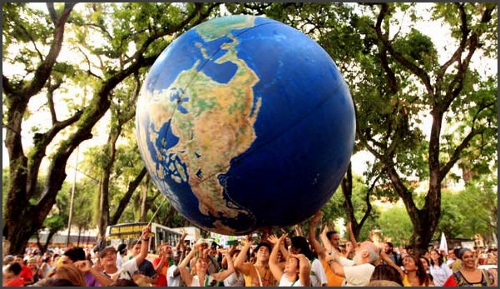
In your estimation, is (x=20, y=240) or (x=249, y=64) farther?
(x=20, y=240)

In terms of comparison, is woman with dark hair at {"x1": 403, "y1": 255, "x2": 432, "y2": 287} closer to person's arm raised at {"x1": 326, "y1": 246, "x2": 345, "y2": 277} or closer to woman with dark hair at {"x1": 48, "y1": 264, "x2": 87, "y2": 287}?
person's arm raised at {"x1": 326, "y1": 246, "x2": 345, "y2": 277}

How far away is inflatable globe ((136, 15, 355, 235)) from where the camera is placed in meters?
3.64

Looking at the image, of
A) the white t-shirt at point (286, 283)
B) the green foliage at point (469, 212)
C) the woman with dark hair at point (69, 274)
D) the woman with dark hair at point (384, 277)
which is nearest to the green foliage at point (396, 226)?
the green foliage at point (469, 212)

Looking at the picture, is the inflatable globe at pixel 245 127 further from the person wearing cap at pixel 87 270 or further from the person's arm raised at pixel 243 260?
the person wearing cap at pixel 87 270

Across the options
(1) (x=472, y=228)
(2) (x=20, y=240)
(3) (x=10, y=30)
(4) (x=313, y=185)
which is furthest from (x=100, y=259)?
(1) (x=472, y=228)

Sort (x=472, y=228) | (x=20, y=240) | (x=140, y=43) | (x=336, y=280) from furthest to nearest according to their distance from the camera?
(x=472, y=228), (x=140, y=43), (x=20, y=240), (x=336, y=280)

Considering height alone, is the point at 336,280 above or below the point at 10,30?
below

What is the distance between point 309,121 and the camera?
12.1ft

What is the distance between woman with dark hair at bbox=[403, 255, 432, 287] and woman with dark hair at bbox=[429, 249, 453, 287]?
2496 mm

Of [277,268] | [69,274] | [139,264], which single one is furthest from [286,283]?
[139,264]

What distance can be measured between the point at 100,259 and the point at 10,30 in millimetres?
8564

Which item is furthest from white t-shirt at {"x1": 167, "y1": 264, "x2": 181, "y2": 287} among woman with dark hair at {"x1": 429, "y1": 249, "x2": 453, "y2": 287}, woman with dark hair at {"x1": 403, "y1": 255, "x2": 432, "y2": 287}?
woman with dark hair at {"x1": 429, "y1": 249, "x2": 453, "y2": 287}

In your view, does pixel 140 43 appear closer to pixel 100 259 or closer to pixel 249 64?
pixel 100 259

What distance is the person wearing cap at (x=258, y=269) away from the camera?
5.11 metres
